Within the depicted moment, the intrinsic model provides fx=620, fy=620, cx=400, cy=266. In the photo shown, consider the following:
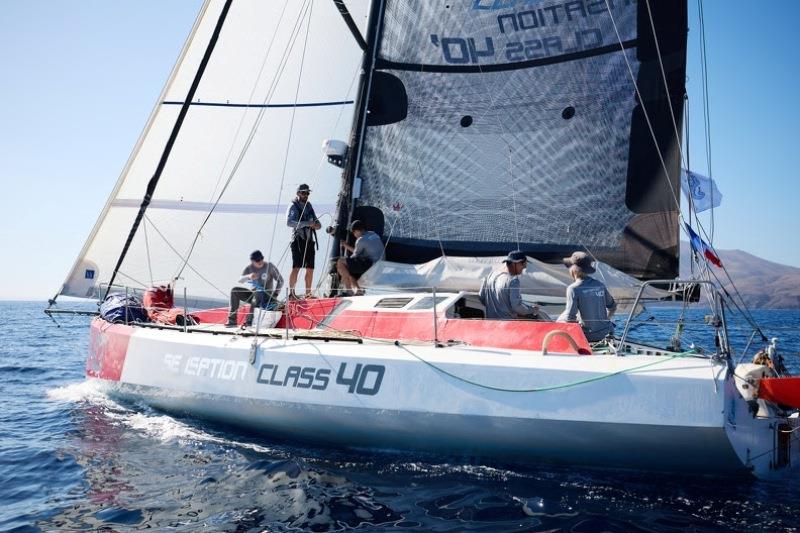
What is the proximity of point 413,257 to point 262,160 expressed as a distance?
2968 mm

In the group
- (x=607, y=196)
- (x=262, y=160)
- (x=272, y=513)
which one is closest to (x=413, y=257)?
(x=607, y=196)

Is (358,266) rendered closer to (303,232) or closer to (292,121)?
(303,232)

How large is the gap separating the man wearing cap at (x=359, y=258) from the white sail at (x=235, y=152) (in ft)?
4.29

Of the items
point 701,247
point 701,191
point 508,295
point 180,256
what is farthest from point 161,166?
point 701,191

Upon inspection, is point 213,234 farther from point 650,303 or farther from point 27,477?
point 650,303

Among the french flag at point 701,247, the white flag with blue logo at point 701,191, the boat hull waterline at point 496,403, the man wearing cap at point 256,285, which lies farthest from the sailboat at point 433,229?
the white flag with blue logo at point 701,191

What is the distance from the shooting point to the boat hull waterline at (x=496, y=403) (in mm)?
3664

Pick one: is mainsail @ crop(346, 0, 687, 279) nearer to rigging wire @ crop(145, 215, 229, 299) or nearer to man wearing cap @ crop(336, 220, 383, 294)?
man wearing cap @ crop(336, 220, 383, 294)

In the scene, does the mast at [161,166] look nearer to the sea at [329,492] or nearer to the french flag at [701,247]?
the sea at [329,492]

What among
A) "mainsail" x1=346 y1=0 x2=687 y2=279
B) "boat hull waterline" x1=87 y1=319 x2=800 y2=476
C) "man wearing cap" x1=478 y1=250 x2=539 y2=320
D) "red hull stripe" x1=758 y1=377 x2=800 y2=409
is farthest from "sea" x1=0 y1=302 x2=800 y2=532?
"mainsail" x1=346 y1=0 x2=687 y2=279

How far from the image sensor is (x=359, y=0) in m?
8.23

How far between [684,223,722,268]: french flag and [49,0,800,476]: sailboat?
6.6 inches

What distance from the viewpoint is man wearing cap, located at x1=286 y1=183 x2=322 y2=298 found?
273 inches

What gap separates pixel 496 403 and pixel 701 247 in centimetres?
297
